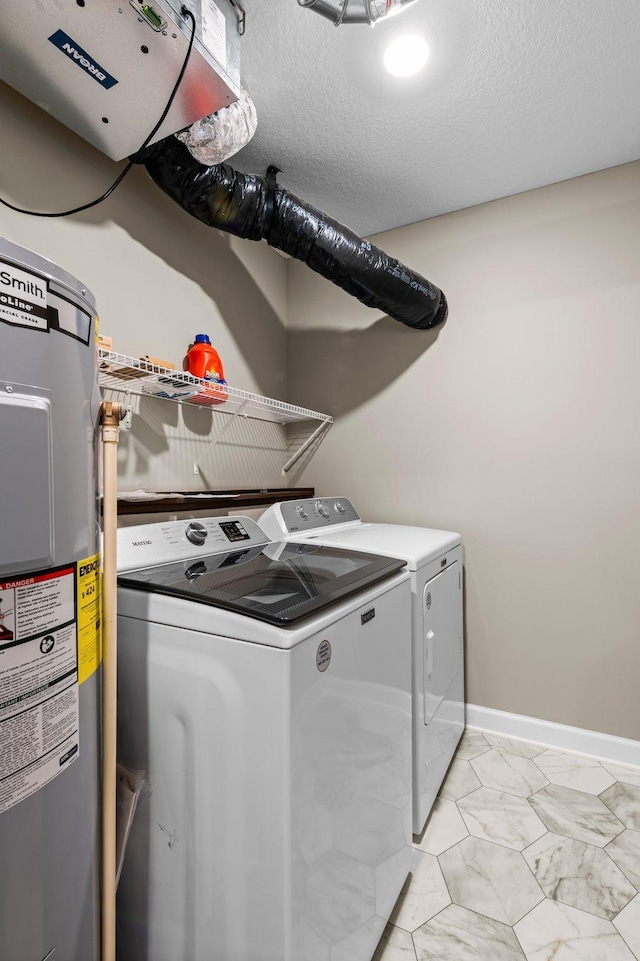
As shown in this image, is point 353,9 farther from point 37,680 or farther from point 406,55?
point 37,680

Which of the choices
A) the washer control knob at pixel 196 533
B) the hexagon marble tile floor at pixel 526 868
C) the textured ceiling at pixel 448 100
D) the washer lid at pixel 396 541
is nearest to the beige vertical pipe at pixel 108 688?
the washer control knob at pixel 196 533

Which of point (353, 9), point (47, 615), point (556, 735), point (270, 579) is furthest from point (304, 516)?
point (353, 9)

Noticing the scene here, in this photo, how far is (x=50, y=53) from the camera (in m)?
1.20

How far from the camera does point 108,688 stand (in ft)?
3.16

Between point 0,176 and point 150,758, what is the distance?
5.59ft

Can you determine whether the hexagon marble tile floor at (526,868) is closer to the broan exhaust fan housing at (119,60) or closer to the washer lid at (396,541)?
the washer lid at (396,541)

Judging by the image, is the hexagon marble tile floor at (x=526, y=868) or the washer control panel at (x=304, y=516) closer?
the hexagon marble tile floor at (x=526, y=868)

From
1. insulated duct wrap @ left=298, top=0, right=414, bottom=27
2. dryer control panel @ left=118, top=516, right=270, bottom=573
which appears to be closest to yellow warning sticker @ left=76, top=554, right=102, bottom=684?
dryer control panel @ left=118, top=516, right=270, bottom=573

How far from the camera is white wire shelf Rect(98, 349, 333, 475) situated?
154 cm

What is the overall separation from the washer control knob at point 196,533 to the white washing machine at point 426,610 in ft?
1.38

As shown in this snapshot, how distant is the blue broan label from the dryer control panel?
49.8 inches

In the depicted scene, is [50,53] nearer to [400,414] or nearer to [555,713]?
[400,414]

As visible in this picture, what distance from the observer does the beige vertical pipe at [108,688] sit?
3.16 feet

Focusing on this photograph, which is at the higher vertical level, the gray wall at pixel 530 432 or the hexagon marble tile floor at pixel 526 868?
the gray wall at pixel 530 432
